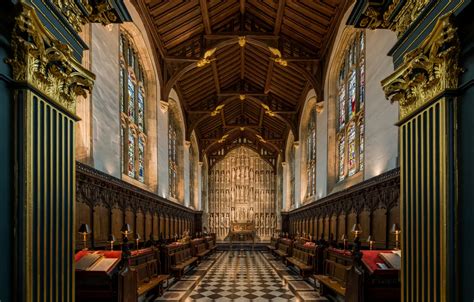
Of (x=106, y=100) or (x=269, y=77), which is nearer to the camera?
(x=106, y=100)

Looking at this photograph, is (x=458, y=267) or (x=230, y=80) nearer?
(x=458, y=267)

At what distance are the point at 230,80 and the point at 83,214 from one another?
14348 millimetres

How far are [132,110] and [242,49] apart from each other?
654cm

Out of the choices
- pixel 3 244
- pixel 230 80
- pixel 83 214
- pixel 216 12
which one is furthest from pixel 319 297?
pixel 230 80

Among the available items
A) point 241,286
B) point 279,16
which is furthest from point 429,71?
point 279,16

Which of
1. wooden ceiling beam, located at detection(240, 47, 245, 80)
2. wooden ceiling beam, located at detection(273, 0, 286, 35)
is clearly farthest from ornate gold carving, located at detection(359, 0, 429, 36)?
wooden ceiling beam, located at detection(240, 47, 245, 80)

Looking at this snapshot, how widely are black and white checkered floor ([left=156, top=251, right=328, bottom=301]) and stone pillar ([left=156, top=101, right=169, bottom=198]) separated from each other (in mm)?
4381

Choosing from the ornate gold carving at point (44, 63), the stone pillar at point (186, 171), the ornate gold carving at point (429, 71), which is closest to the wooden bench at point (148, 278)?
the ornate gold carving at point (44, 63)

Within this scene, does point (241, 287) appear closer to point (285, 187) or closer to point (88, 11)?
point (88, 11)

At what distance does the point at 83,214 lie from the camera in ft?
25.5

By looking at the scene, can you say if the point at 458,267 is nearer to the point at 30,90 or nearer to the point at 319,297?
the point at 30,90

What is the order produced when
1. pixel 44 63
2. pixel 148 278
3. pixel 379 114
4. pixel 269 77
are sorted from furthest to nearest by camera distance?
pixel 269 77 → pixel 379 114 → pixel 148 278 → pixel 44 63

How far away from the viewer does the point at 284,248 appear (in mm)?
17312

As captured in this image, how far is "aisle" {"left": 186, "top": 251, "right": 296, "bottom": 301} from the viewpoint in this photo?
330 inches
